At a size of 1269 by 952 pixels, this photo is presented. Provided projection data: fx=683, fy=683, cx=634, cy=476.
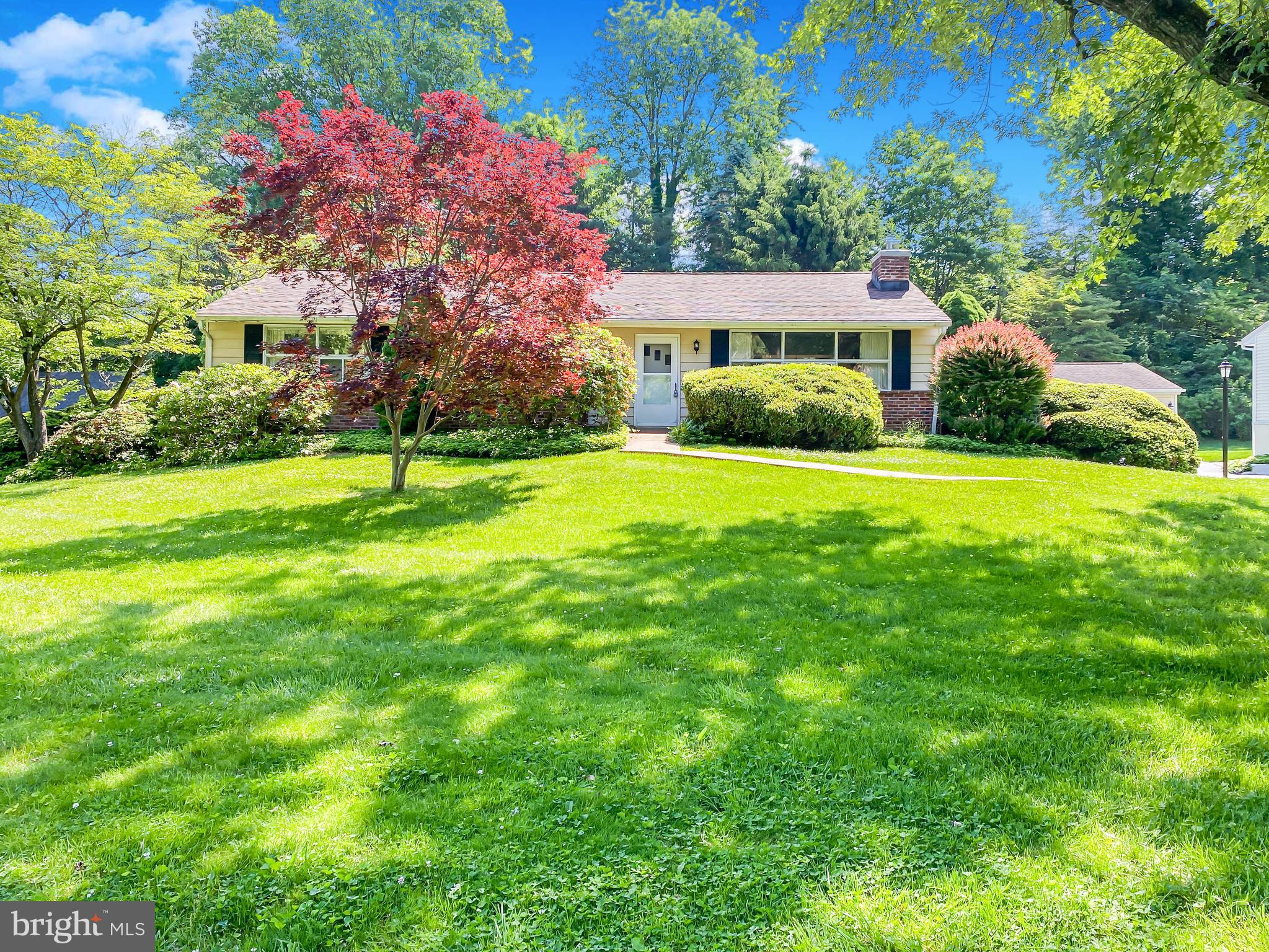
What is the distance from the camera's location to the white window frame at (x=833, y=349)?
15.8 meters

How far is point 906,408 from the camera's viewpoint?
49.6 feet

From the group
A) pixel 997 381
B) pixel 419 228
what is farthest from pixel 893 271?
pixel 419 228

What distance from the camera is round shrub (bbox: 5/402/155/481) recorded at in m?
12.2

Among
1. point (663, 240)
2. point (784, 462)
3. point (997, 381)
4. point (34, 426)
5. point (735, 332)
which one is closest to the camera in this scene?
point (784, 462)

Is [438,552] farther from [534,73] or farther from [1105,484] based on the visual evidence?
[534,73]

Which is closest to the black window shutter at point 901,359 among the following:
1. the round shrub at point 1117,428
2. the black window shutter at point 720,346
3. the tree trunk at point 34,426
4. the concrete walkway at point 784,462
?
the round shrub at point 1117,428

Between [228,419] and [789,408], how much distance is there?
10.2 metres

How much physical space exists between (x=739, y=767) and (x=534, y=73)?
3991 centimetres

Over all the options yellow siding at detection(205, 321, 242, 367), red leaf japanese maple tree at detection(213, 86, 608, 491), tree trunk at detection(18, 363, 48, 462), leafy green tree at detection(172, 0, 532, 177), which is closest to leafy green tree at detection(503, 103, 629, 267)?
leafy green tree at detection(172, 0, 532, 177)

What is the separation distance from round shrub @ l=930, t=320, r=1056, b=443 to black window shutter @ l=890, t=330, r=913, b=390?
5.34 ft

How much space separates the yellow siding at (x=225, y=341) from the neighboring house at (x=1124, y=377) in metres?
24.1

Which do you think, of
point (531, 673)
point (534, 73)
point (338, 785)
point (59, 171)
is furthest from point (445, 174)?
point (534, 73)

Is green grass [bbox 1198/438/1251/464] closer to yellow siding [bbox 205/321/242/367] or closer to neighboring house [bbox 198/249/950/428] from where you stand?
neighboring house [bbox 198/249/950/428]

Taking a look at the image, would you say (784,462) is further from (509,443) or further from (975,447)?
(975,447)
